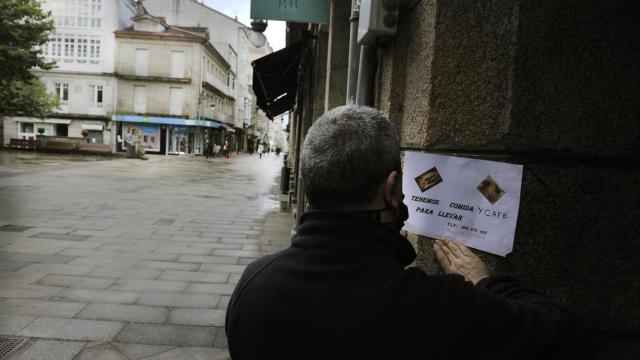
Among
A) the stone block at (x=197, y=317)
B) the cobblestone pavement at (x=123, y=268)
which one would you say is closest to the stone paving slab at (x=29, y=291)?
the cobblestone pavement at (x=123, y=268)

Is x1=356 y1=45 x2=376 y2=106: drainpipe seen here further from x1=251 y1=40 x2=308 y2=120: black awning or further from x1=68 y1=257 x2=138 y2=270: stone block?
x1=251 y1=40 x2=308 y2=120: black awning

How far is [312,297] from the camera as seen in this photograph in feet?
4.00

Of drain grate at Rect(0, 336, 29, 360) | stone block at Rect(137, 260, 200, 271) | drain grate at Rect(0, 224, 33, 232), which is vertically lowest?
drain grate at Rect(0, 224, 33, 232)

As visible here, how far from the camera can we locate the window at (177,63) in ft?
156

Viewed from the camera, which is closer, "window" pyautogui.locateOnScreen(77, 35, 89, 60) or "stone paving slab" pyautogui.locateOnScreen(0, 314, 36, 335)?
"stone paving slab" pyautogui.locateOnScreen(0, 314, 36, 335)

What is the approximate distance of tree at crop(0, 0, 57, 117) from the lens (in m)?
30.1

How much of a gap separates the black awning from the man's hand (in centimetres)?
739

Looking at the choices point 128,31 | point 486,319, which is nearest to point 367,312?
point 486,319

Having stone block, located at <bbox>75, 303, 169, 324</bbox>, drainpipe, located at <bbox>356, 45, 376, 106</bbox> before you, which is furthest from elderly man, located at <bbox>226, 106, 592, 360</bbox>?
stone block, located at <bbox>75, 303, 169, 324</bbox>

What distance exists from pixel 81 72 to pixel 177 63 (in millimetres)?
8713

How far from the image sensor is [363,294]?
1.20 metres

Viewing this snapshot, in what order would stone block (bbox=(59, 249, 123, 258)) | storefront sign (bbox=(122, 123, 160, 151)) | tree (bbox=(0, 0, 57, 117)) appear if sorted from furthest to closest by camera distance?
storefront sign (bbox=(122, 123, 160, 151)) → tree (bbox=(0, 0, 57, 117)) → stone block (bbox=(59, 249, 123, 258))

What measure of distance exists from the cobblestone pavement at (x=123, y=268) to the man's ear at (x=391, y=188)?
296cm

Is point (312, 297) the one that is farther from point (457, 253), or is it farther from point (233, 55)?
point (233, 55)
